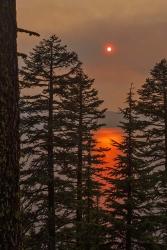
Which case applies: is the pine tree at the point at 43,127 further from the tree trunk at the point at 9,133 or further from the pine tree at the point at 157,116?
the tree trunk at the point at 9,133

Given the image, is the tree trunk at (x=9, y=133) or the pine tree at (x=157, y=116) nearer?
the tree trunk at (x=9, y=133)

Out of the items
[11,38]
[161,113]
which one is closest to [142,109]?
[161,113]

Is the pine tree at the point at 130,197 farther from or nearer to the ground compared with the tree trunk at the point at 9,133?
nearer to the ground

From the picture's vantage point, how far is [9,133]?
543 cm

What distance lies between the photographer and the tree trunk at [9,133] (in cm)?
532

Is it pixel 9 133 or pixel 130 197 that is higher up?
pixel 9 133

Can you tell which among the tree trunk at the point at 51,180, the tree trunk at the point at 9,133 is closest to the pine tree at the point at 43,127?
the tree trunk at the point at 51,180

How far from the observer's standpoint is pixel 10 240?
5.35 m

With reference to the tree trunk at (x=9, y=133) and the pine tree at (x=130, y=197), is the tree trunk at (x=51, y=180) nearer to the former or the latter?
the pine tree at (x=130, y=197)

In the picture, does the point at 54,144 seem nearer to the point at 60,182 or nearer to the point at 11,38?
the point at 60,182

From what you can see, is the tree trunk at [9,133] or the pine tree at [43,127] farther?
the pine tree at [43,127]

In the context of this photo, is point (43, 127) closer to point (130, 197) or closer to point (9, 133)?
point (130, 197)

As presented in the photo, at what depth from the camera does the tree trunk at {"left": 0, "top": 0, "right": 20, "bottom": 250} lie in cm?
532

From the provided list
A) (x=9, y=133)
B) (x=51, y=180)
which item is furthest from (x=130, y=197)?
(x=9, y=133)
